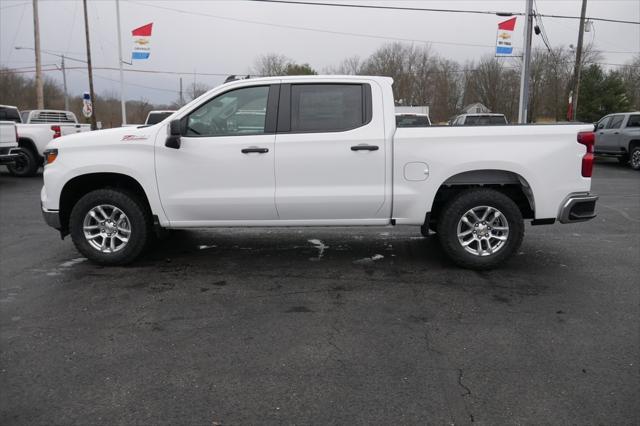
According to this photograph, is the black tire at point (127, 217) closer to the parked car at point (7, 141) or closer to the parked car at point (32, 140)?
the parked car at point (7, 141)

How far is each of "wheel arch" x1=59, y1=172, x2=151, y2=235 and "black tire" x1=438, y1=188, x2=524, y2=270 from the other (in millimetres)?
3170

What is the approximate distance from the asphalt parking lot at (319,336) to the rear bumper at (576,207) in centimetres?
60

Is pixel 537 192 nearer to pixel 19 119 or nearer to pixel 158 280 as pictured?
pixel 158 280

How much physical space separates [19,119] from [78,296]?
47.0ft

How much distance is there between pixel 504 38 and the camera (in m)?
23.9

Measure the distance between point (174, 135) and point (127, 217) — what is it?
41.8 inches

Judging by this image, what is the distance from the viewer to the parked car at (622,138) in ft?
56.8

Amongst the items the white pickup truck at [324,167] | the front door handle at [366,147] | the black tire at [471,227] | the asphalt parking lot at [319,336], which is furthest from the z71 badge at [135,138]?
the black tire at [471,227]

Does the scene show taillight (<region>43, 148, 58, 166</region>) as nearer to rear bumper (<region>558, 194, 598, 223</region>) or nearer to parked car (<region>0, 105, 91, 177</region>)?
rear bumper (<region>558, 194, 598, 223</region>)

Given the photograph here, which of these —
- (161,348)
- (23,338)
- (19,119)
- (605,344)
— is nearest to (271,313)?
(161,348)

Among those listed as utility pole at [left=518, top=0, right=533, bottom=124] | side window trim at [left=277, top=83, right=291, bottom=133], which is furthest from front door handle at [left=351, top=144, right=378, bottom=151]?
utility pole at [left=518, top=0, right=533, bottom=124]

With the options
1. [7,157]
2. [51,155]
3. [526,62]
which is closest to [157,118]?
[51,155]

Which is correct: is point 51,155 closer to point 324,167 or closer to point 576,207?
Answer: point 324,167

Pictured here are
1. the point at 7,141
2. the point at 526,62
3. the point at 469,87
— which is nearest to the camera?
the point at 7,141
